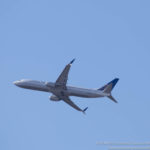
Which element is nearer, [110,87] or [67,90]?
[67,90]

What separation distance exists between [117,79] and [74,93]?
52.7ft

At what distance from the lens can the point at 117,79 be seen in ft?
622

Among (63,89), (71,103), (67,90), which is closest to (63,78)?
(63,89)

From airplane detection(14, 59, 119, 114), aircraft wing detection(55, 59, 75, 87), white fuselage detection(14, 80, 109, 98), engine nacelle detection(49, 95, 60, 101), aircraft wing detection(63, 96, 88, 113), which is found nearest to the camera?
aircraft wing detection(55, 59, 75, 87)

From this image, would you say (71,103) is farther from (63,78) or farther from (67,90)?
(63,78)

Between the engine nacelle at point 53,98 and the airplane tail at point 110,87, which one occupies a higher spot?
the engine nacelle at point 53,98

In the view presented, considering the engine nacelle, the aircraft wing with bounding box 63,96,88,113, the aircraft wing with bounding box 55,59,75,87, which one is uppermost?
the aircraft wing with bounding box 55,59,75,87

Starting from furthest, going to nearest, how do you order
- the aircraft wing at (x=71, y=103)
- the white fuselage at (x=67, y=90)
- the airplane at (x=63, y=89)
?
the aircraft wing at (x=71, y=103), the white fuselage at (x=67, y=90), the airplane at (x=63, y=89)

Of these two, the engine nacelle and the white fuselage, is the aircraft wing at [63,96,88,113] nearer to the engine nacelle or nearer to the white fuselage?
the engine nacelle

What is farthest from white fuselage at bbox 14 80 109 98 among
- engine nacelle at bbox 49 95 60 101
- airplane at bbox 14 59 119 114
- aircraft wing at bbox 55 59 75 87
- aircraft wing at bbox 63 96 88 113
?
engine nacelle at bbox 49 95 60 101

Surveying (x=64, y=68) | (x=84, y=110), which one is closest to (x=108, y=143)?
(x=64, y=68)

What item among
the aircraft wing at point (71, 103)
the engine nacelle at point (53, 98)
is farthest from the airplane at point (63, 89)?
the engine nacelle at point (53, 98)

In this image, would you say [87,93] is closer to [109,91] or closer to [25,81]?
[109,91]

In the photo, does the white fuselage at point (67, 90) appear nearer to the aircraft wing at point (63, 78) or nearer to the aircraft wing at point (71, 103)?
the aircraft wing at point (63, 78)
